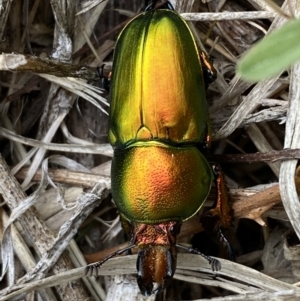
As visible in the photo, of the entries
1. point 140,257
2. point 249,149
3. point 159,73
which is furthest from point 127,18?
point 140,257

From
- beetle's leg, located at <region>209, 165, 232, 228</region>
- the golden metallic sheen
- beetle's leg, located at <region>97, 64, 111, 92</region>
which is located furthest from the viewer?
beetle's leg, located at <region>97, 64, 111, 92</region>

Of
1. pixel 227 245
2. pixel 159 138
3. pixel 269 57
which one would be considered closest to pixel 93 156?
pixel 159 138

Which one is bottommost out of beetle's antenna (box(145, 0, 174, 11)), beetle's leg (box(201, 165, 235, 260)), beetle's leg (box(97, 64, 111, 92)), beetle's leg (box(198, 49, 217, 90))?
beetle's leg (box(201, 165, 235, 260))

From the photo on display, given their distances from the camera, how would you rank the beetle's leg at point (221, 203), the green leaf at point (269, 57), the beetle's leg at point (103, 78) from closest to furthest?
the green leaf at point (269, 57)
the beetle's leg at point (221, 203)
the beetle's leg at point (103, 78)

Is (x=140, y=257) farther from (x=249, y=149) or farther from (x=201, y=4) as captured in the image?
(x=201, y=4)

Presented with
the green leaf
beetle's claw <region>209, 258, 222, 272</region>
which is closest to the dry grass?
beetle's claw <region>209, 258, 222, 272</region>

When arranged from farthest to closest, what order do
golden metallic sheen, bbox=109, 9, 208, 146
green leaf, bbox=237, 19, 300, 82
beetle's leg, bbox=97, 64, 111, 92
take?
beetle's leg, bbox=97, 64, 111, 92, golden metallic sheen, bbox=109, 9, 208, 146, green leaf, bbox=237, 19, 300, 82

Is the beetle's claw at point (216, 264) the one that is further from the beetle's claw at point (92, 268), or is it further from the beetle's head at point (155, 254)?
the beetle's claw at point (92, 268)

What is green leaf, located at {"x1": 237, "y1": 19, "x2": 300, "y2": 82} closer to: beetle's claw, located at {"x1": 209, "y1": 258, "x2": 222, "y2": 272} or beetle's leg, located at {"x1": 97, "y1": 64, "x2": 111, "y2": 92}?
beetle's claw, located at {"x1": 209, "y1": 258, "x2": 222, "y2": 272}

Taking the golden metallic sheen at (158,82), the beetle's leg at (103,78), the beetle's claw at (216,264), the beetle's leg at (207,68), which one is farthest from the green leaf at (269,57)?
the beetle's leg at (103,78)
